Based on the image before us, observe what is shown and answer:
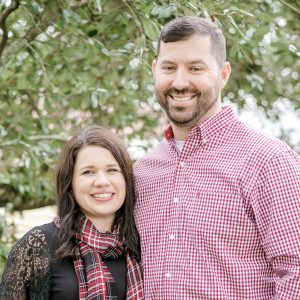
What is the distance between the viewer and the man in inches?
93.2

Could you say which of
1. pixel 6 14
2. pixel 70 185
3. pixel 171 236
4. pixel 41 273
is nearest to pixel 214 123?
pixel 171 236

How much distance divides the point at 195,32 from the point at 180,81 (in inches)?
7.3

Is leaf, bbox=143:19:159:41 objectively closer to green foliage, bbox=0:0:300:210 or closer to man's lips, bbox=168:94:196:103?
green foliage, bbox=0:0:300:210

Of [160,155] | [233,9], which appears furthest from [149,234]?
[233,9]

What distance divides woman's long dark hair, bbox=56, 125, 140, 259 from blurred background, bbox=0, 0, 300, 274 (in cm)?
53

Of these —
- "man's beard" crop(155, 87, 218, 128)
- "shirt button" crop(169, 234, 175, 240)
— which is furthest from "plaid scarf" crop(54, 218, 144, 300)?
"man's beard" crop(155, 87, 218, 128)

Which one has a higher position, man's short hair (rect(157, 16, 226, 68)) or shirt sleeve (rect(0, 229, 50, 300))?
man's short hair (rect(157, 16, 226, 68))

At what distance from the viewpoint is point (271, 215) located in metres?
2.36

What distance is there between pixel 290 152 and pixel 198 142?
354 millimetres

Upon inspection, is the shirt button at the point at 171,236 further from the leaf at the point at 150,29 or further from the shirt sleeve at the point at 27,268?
the leaf at the point at 150,29

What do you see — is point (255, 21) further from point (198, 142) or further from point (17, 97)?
point (17, 97)

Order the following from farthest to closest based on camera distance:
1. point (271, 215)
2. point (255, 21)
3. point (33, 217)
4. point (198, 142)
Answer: point (33, 217) < point (255, 21) < point (198, 142) < point (271, 215)

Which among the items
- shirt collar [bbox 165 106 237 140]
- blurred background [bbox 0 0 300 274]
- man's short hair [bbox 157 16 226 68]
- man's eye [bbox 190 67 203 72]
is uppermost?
man's short hair [bbox 157 16 226 68]

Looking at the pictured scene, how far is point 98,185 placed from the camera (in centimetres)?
272
